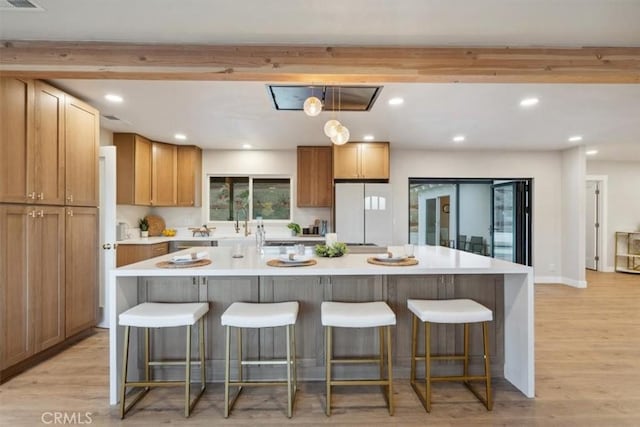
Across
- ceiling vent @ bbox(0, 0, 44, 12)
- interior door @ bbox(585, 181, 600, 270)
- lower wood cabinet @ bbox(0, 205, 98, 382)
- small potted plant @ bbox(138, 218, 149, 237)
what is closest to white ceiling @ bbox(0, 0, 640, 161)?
ceiling vent @ bbox(0, 0, 44, 12)

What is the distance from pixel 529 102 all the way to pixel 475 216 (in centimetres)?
313

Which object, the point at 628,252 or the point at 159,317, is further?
the point at 628,252

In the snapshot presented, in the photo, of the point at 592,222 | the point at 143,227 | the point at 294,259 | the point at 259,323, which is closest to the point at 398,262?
the point at 294,259

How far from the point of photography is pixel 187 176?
527 cm

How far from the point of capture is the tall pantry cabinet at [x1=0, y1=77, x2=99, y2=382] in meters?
2.43

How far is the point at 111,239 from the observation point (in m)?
3.52

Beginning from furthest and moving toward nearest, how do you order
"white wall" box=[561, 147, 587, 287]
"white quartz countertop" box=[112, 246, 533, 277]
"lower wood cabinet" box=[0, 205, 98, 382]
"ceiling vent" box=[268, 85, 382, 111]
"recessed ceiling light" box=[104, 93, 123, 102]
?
1. "white wall" box=[561, 147, 587, 287]
2. "recessed ceiling light" box=[104, 93, 123, 102]
3. "ceiling vent" box=[268, 85, 382, 111]
4. "lower wood cabinet" box=[0, 205, 98, 382]
5. "white quartz countertop" box=[112, 246, 533, 277]

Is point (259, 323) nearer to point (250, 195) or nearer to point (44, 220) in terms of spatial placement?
point (44, 220)

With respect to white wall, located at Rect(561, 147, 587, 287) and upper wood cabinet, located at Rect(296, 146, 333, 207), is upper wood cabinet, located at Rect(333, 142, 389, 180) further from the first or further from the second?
white wall, located at Rect(561, 147, 587, 287)

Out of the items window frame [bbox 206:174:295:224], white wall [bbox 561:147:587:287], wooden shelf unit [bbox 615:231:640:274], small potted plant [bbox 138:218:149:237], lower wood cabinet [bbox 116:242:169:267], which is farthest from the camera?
wooden shelf unit [bbox 615:231:640:274]

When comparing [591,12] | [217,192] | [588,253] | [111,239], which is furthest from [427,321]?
[588,253]

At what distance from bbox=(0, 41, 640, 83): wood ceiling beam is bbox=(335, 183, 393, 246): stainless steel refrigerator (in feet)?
8.83

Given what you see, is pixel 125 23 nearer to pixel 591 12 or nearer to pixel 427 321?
pixel 427 321

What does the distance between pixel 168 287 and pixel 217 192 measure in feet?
11.4
